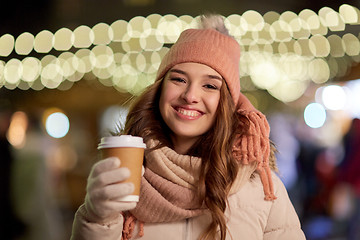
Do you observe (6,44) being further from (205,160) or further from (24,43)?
(205,160)

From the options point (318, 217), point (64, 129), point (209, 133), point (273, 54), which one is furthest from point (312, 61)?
point (209, 133)

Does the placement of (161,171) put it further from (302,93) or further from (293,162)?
(302,93)

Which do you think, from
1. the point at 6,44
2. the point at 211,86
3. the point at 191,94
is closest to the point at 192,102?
the point at 191,94

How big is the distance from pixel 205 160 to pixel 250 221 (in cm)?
37

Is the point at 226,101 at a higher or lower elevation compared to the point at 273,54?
lower

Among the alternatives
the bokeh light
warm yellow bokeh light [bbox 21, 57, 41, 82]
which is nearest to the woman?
warm yellow bokeh light [bbox 21, 57, 41, 82]

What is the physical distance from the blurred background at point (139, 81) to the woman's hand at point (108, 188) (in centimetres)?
90

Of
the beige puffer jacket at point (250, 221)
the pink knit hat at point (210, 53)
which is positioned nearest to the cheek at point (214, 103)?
the pink knit hat at point (210, 53)

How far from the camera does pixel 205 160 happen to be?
97.3 inches

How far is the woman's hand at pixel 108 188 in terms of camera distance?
1.85 metres

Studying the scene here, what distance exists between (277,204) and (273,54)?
11116 millimetres

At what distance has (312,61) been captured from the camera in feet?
44.0

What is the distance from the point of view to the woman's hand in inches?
72.8

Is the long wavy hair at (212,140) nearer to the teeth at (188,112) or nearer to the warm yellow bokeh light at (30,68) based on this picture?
the teeth at (188,112)
